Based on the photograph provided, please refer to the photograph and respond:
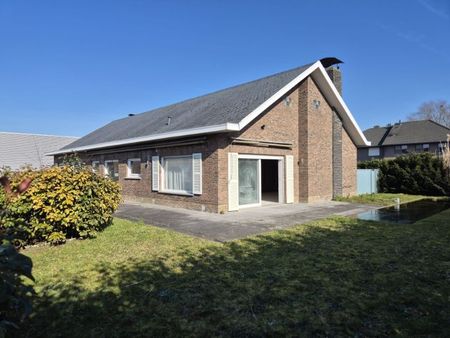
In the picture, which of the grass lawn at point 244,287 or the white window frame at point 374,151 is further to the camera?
the white window frame at point 374,151

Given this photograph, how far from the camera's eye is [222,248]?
6.43 m

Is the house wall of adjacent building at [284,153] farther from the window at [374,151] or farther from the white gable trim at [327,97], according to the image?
the window at [374,151]

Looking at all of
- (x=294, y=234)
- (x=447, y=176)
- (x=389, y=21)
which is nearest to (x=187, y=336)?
(x=294, y=234)

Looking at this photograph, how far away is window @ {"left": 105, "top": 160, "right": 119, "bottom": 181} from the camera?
1713cm

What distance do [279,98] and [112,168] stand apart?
1031 centimetres

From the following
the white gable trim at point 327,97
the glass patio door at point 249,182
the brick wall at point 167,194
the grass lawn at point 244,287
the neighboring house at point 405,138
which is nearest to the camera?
the grass lawn at point 244,287

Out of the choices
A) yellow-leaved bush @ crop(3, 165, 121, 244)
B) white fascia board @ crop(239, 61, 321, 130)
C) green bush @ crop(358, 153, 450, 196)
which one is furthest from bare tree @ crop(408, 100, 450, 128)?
yellow-leaved bush @ crop(3, 165, 121, 244)

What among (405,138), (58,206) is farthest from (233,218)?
(405,138)

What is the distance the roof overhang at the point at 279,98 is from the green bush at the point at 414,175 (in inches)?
156

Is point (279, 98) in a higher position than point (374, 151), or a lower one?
higher

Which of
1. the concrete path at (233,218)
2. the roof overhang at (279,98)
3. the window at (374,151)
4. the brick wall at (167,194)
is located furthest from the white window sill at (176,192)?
the window at (374,151)

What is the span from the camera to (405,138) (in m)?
39.3

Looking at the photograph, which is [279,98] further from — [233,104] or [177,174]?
[177,174]

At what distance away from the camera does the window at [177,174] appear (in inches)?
498
